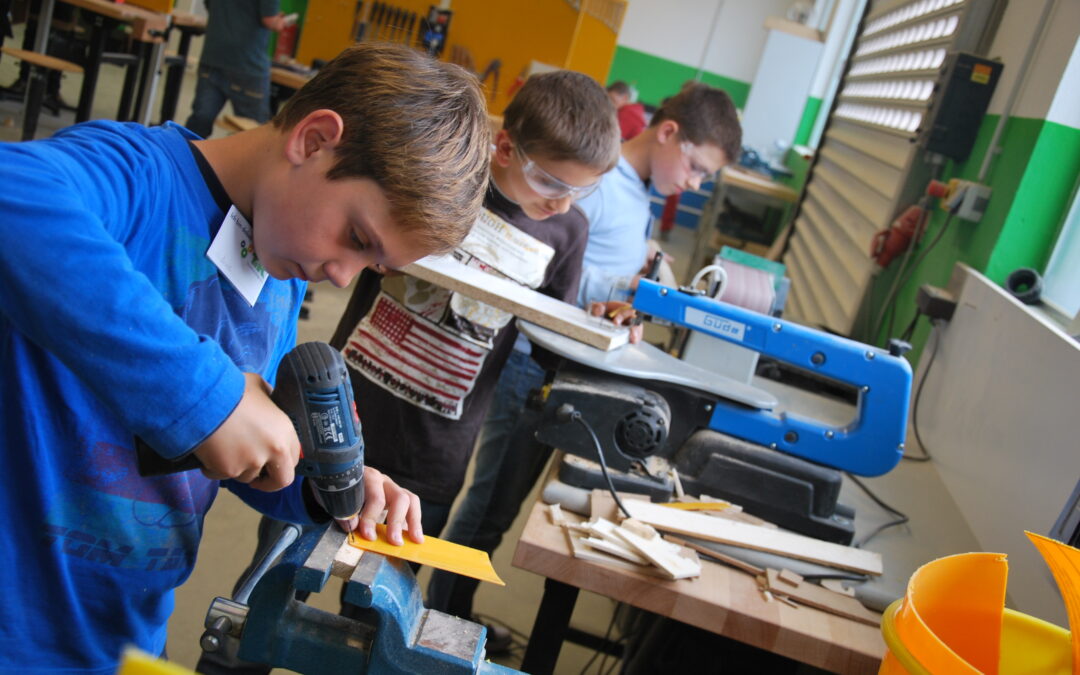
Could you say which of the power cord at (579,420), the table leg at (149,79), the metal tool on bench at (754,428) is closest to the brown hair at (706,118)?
the metal tool on bench at (754,428)

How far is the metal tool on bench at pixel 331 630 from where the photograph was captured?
0.88m

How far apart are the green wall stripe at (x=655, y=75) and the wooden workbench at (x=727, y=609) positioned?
11.0 metres

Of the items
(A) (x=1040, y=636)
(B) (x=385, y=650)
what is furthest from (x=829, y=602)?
(B) (x=385, y=650)

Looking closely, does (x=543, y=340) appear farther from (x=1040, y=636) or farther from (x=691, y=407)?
(x=1040, y=636)

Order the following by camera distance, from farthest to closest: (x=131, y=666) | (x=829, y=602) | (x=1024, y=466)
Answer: (x=1024, y=466) → (x=829, y=602) → (x=131, y=666)

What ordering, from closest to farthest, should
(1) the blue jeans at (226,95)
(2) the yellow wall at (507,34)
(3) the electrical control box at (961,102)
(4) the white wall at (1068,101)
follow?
(4) the white wall at (1068,101) < (3) the electrical control box at (961,102) < (1) the blue jeans at (226,95) < (2) the yellow wall at (507,34)

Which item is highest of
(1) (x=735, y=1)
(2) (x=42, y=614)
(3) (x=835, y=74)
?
(1) (x=735, y=1)

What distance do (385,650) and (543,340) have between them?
901mm

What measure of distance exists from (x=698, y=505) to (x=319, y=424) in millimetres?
977

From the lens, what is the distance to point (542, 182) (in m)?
1.89

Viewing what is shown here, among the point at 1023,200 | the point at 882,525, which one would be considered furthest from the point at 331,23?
the point at 882,525

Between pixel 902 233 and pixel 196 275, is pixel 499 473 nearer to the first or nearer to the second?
pixel 196 275

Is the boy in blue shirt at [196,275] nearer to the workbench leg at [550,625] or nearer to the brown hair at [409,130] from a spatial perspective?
the brown hair at [409,130]

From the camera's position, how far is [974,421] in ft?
7.48
